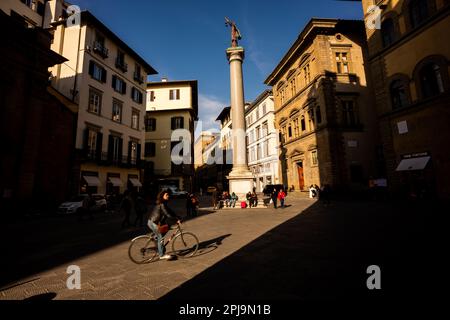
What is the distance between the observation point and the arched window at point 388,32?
1750cm

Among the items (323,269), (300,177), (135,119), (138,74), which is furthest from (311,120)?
(323,269)

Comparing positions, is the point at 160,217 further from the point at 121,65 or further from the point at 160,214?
the point at 121,65

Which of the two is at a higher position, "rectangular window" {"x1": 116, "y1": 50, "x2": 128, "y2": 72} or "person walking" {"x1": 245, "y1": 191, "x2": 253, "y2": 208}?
"rectangular window" {"x1": 116, "y1": 50, "x2": 128, "y2": 72}

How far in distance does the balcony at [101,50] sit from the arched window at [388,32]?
26.1 meters

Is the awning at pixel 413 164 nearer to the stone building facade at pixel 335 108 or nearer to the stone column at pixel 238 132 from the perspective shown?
the stone building facade at pixel 335 108

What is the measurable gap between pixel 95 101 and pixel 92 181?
27.5 ft

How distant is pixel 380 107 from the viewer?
1831 centimetres

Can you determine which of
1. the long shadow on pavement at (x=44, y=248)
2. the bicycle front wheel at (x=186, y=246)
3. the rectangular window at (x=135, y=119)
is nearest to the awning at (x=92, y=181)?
the rectangular window at (x=135, y=119)

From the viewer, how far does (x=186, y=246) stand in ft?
21.6

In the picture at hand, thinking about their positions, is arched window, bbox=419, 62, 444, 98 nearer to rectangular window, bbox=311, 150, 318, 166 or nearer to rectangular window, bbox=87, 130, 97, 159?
rectangular window, bbox=311, 150, 318, 166

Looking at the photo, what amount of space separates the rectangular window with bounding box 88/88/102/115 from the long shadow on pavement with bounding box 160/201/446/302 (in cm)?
2358

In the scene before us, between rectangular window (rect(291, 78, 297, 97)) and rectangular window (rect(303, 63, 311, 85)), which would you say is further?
rectangular window (rect(291, 78, 297, 97))

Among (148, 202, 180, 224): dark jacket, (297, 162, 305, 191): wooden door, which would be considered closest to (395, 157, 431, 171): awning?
(297, 162, 305, 191): wooden door

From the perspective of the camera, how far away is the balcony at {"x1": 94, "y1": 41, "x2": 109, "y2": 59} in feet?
81.3
